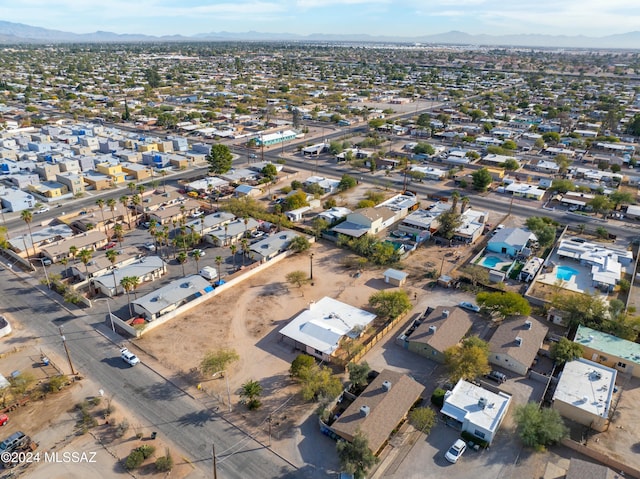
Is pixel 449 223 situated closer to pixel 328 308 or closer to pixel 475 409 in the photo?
pixel 328 308

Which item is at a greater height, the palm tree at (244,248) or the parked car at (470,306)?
the palm tree at (244,248)

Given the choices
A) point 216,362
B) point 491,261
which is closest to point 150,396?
point 216,362

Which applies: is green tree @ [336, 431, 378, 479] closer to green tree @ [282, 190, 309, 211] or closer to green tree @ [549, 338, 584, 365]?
green tree @ [549, 338, 584, 365]

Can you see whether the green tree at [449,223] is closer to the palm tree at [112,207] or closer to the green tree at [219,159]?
the green tree at [219,159]

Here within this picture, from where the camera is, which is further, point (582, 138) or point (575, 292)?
point (582, 138)

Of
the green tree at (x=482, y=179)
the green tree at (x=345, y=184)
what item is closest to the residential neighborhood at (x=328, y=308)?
the green tree at (x=482, y=179)

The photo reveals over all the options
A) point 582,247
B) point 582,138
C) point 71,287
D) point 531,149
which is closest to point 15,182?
point 71,287

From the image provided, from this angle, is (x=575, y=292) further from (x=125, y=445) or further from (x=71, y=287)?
(x=71, y=287)

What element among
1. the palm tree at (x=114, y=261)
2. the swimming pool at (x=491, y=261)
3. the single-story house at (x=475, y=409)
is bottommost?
the single-story house at (x=475, y=409)
